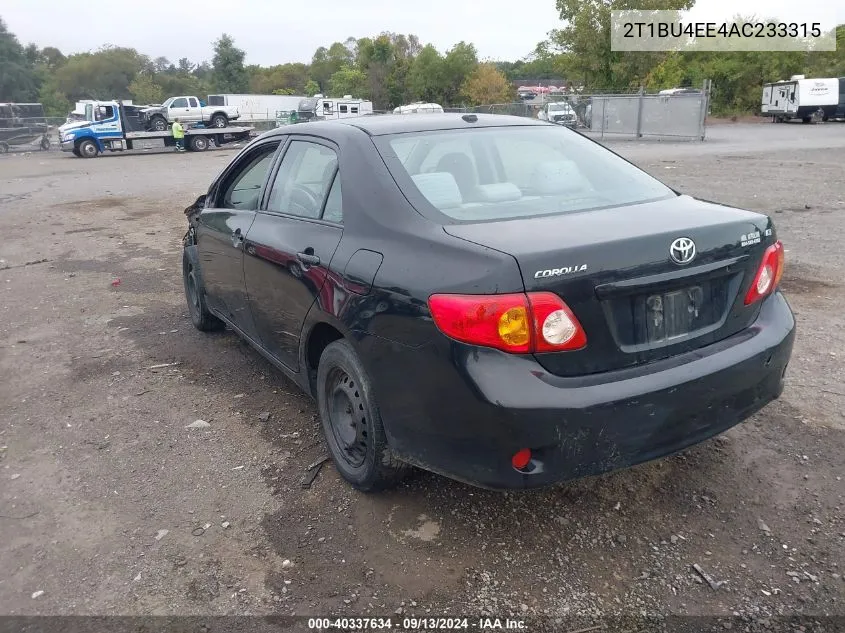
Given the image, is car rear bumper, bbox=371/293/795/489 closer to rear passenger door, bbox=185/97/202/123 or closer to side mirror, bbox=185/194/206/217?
side mirror, bbox=185/194/206/217

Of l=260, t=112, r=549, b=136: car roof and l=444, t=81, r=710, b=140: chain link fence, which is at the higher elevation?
l=444, t=81, r=710, b=140: chain link fence

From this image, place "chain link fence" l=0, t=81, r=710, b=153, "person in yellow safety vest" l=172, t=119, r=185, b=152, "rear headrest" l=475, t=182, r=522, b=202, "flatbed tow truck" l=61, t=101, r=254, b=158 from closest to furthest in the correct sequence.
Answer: "rear headrest" l=475, t=182, r=522, b=202, "chain link fence" l=0, t=81, r=710, b=153, "flatbed tow truck" l=61, t=101, r=254, b=158, "person in yellow safety vest" l=172, t=119, r=185, b=152

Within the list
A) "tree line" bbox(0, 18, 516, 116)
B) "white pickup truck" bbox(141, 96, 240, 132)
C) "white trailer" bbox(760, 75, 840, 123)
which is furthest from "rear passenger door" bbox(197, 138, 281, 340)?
"tree line" bbox(0, 18, 516, 116)

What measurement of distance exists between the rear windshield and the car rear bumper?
0.73m

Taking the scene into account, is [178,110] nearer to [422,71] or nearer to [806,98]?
[806,98]

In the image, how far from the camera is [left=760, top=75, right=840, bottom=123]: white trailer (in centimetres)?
3784

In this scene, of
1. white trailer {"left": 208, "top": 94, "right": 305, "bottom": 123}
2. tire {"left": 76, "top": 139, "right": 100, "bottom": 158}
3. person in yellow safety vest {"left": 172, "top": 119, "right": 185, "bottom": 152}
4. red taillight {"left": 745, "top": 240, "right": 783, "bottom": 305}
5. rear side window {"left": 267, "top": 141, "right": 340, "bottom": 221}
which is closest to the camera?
red taillight {"left": 745, "top": 240, "right": 783, "bottom": 305}

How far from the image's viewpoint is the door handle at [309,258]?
327 centimetres

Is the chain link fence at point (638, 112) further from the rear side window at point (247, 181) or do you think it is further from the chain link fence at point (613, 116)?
the rear side window at point (247, 181)

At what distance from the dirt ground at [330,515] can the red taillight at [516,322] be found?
954mm

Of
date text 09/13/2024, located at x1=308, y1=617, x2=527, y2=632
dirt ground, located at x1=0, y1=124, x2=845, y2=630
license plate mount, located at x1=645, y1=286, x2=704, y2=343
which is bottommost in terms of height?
date text 09/13/2024, located at x1=308, y1=617, x2=527, y2=632

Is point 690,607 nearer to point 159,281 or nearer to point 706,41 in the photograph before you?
point 159,281

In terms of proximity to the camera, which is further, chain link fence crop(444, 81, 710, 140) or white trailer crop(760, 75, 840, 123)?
white trailer crop(760, 75, 840, 123)

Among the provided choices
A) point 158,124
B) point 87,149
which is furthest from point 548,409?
point 158,124
